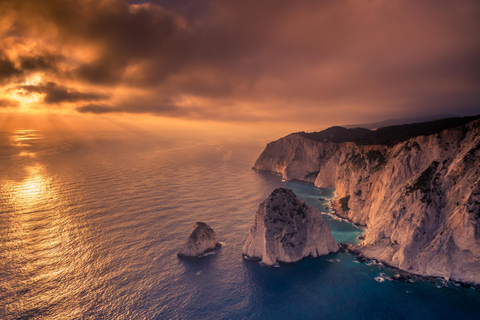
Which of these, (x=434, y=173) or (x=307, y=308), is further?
(x=434, y=173)

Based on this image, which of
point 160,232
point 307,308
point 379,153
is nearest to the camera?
point 307,308

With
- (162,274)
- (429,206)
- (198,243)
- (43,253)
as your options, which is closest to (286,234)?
(198,243)

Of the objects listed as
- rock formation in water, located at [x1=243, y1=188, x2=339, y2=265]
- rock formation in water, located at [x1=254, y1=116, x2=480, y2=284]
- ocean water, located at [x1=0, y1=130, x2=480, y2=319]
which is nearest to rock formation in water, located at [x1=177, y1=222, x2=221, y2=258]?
ocean water, located at [x1=0, y1=130, x2=480, y2=319]

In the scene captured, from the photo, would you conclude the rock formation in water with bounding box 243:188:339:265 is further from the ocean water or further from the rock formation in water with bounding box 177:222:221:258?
the rock formation in water with bounding box 177:222:221:258

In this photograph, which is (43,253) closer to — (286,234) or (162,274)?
(162,274)

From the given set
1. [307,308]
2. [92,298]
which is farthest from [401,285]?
[92,298]

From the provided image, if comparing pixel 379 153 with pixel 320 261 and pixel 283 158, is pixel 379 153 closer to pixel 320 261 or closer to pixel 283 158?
pixel 320 261
